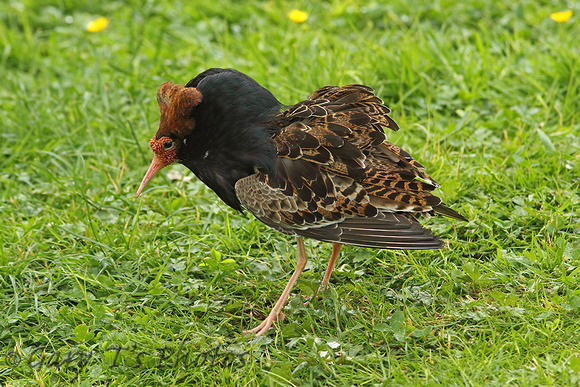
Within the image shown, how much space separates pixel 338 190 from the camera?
13.8 feet

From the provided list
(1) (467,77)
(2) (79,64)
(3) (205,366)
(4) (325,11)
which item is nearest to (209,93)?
(3) (205,366)

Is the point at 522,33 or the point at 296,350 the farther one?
the point at 522,33

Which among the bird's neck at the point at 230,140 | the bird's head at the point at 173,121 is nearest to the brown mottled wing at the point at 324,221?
the bird's neck at the point at 230,140

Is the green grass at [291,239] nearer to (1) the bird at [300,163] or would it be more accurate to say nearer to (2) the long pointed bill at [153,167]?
(1) the bird at [300,163]

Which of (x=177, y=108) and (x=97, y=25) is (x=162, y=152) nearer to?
(x=177, y=108)

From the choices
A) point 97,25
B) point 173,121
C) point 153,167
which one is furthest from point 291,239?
point 97,25

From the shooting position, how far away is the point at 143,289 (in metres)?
4.72

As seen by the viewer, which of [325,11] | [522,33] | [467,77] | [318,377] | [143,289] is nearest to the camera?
[318,377]

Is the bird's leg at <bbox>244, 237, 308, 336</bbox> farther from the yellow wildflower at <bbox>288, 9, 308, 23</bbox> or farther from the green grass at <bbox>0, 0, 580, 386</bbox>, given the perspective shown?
the yellow wildflower at <bbox>288, 9, 308, 23</bbox>

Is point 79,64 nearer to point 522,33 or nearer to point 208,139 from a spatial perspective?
point 208,139

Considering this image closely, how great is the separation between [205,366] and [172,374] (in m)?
0.21

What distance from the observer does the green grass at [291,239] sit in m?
4.07

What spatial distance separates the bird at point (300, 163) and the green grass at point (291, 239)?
500 mm

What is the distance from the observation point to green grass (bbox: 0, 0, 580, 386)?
4.07m
